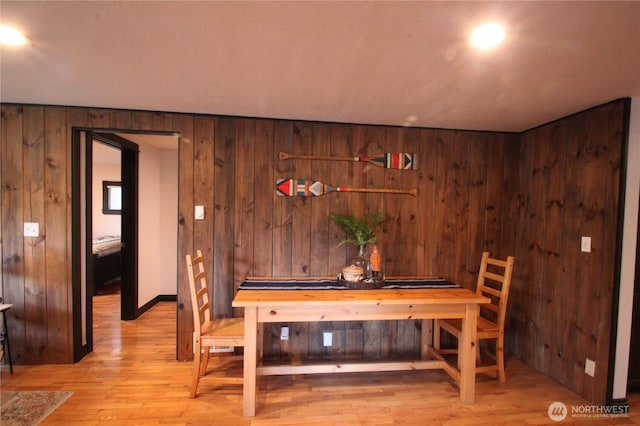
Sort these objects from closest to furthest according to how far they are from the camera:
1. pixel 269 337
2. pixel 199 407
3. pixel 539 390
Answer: pixel 199 407 → pixel 539 390 → pixel 269 337

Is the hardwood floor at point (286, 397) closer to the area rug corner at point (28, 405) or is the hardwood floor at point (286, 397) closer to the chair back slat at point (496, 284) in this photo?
the area rug corner at point (28, 405)

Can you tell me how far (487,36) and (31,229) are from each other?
3464mm

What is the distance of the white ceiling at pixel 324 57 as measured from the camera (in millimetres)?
1177

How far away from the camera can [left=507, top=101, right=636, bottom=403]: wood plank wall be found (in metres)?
2.04

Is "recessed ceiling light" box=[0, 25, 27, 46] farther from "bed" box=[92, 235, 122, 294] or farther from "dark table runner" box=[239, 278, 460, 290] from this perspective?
"bed" box=[92, 235, 122, 294]

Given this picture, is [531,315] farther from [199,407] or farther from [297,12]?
[297,12]

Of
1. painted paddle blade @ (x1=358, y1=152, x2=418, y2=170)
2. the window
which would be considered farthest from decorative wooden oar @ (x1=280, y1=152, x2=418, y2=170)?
the window

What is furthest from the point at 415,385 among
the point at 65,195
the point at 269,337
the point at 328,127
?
the point at 65,195

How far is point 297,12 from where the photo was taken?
1175mm

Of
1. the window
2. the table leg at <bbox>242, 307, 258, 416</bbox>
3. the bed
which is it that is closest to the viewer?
the table leg at <bbox>242, 307, 258, 416</bbox>

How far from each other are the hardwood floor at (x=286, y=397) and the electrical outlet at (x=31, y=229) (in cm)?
110

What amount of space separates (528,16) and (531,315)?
8.34 ft

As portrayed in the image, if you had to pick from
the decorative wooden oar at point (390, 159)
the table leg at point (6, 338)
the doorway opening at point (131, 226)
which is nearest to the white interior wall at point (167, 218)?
the doorway opening at point (131, 226)

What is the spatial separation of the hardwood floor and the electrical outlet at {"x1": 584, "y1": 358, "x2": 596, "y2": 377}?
224 mm
